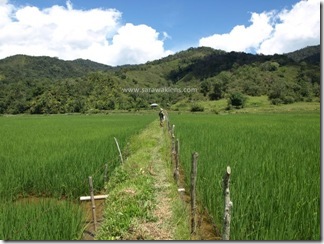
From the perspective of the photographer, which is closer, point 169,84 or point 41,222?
point 41,222

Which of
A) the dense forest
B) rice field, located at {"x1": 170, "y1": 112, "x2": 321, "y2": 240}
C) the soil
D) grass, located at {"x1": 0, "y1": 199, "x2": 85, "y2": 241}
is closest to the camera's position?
rice field, located at {"x1": 170, "y1": 112, "x2": 321, "y2": 240}

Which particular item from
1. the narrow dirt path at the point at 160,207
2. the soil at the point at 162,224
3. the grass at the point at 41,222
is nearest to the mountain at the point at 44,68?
the narrow dirt path at the point at 160,207

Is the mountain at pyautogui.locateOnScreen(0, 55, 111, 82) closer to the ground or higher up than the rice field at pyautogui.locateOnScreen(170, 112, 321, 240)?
higher up

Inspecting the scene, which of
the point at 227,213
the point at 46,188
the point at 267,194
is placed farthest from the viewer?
the point at 46,188

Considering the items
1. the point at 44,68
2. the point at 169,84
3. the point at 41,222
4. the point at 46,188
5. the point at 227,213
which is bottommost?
the point at 46,188

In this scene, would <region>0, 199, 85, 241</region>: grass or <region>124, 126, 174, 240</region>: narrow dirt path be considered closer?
<region>0, 199, 85, 241</region>: grass

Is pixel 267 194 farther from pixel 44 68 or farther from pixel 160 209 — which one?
pixel 44 68

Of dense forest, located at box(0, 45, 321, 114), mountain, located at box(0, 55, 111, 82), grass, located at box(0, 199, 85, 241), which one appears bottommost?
grass, located at box(0, 199, 85, 241)

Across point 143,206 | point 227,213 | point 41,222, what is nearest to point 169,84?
point 143,206

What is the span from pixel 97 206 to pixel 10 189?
61.2 inches

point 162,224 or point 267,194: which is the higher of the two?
point 267,194

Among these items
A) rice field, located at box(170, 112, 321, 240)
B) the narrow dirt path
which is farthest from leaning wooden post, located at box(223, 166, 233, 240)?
the narrow dirt path

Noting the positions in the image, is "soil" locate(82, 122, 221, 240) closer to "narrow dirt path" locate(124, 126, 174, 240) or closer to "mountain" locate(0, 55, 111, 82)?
"narrow dirt path" locate(124, 126, 174, 240)

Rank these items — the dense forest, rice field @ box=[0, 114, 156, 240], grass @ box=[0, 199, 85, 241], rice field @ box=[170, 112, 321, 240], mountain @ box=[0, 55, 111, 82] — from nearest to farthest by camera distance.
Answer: rice field @ box=[170, 112, 321, 240] → grass @ box=[0, 199, 85, 241] → rice field @ box=[0, 114, 156, 240] → the dense forest → mountain @ box=[0, 55, 111, 82]
